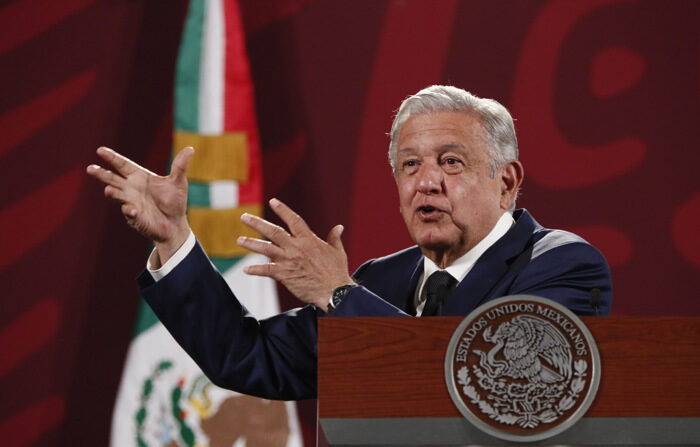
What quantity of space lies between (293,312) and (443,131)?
22.0 inches

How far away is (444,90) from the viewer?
2213 millimetres

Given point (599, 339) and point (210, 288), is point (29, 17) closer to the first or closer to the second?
point (210, 288)

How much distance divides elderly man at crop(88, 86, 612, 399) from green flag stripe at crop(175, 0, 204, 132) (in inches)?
52.6

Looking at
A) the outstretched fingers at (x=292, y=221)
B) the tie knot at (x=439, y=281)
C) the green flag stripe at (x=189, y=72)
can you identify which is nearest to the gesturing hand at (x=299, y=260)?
the outstretched fingers at (x=292, y=221)

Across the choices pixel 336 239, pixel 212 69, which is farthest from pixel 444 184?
pixel 212 69

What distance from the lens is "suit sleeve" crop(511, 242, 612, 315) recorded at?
74.5 inches

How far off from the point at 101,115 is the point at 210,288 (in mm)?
1770

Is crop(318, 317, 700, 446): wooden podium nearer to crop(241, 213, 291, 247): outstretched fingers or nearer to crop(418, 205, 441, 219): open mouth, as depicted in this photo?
crop(241, 213, 291, 247): outstretched fingers

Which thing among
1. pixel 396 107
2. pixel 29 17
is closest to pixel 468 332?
pixel 396 107

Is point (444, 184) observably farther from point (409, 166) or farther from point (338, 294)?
point (338, 294)

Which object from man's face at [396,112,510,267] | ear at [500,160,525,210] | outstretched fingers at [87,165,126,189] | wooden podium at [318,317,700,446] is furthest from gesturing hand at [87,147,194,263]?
ear at [500,160,525,210]

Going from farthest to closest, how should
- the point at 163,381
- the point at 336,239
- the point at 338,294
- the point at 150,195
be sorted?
the point at 163,381 < the point at 150,195 < the point at 336,239 < the point at 338,294

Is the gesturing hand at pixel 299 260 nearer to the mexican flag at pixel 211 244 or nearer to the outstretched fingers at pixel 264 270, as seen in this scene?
the outstretched fingers at pixel 264 270

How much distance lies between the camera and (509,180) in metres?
2.29
